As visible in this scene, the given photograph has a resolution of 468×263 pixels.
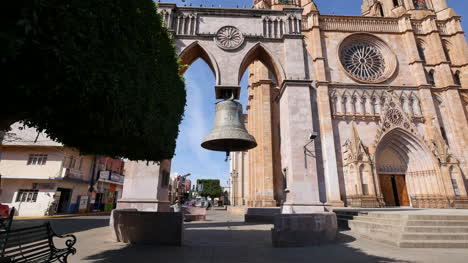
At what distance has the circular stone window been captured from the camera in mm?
25219

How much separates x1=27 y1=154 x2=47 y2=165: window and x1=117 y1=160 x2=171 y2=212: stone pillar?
1894 centimetres

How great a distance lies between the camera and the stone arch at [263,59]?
956cm

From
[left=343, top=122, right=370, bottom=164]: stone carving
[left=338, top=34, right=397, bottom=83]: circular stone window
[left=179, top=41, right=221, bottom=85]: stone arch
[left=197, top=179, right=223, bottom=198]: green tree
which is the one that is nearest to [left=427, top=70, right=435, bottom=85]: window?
[left=338, top=34, right=397, bottom=83]: circular stone window

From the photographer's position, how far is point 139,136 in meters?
4.71

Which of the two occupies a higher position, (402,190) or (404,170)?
(404,170)

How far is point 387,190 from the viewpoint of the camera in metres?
22.4

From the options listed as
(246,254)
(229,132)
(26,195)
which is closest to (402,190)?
(229,132)

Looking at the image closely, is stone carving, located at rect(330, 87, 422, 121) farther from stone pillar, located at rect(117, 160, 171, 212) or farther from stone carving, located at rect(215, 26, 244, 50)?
stone pillar, located at rect(117, 160, 171, 212)

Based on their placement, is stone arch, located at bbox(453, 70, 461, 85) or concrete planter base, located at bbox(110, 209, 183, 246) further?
stone arch, located at bbox(453, 70, 461, 85)

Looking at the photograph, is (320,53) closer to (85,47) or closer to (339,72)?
(339,72)

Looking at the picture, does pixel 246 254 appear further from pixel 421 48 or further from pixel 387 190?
pixel 421 48

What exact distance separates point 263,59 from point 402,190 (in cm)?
2195

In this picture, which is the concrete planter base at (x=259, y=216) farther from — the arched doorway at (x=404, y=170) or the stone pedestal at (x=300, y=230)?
the arched doorway at (x=404, y=170)

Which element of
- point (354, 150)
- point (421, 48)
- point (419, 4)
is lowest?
point (354, 150)
